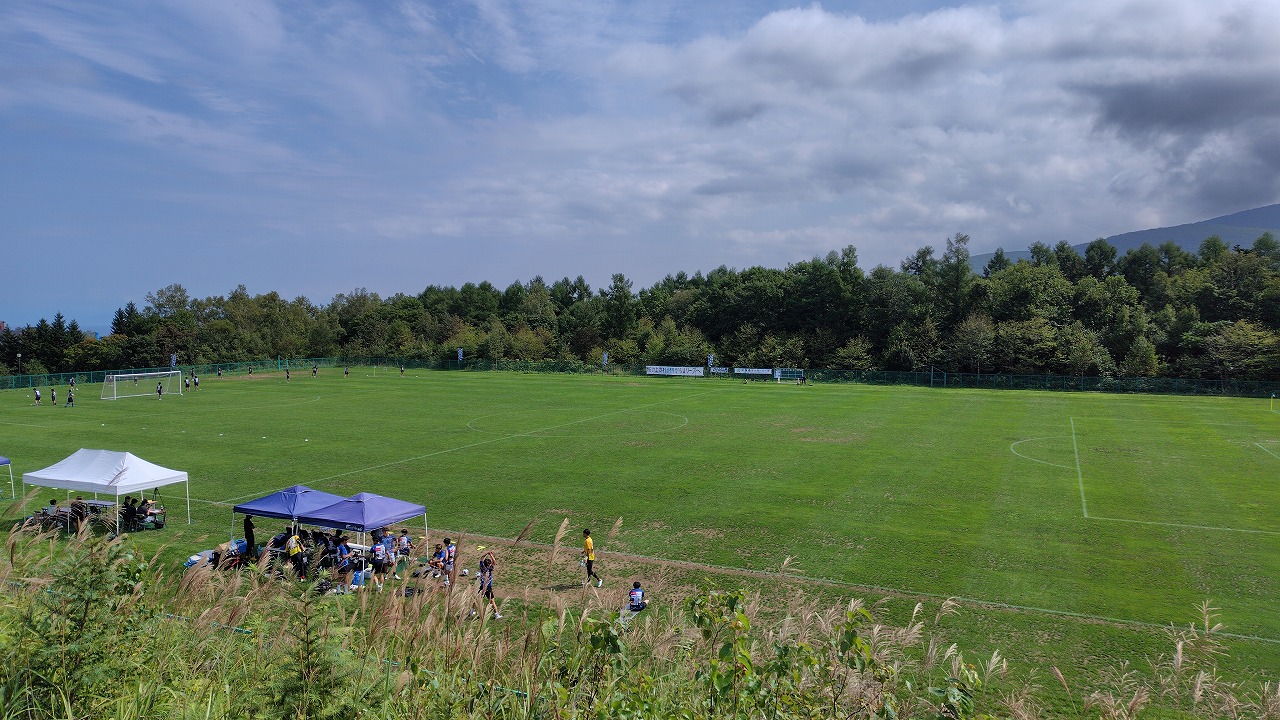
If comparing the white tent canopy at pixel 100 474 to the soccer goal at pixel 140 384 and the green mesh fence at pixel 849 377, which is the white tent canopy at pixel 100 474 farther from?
the green mesh fence at pixel 849 377

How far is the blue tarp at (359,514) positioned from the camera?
53.3 ft

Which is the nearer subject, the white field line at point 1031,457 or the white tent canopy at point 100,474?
the white tent canopy at point 100,474

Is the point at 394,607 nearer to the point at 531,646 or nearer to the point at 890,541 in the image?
the point at 531,646

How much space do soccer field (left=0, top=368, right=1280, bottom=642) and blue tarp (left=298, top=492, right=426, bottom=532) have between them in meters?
2.80

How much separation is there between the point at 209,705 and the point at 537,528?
16.4 metres

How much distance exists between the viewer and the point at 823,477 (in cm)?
2723

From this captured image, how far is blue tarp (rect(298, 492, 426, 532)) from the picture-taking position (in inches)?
639

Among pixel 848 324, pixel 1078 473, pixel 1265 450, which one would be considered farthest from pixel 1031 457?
pixel 848 324

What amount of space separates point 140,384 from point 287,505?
5555 centimetres

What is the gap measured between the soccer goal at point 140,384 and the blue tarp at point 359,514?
4907 cm

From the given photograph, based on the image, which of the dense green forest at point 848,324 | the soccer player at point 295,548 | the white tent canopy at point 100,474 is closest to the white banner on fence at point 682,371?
the dense green forest at point 848,324

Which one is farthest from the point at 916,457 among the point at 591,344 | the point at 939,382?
the point at 591,344

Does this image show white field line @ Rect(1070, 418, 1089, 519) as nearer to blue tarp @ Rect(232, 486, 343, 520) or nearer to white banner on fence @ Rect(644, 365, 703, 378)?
blue tarp @ Rect(232, 486, 343, 520)

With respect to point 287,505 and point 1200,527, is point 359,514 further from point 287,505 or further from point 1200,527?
point 1200,527
